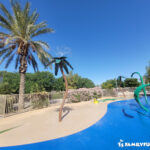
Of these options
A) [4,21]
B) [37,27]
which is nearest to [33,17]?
[37,27]

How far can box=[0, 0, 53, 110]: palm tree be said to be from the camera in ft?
23.8

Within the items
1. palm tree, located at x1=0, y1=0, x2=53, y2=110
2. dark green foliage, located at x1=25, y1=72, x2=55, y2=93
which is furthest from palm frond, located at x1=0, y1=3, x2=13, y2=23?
dark green foliage, located at x1=25, y1=72, x2=55, y2=93

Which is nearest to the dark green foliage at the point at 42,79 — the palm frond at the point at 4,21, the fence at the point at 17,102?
the fence at the point at 17,102

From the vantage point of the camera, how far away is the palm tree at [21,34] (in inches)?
286

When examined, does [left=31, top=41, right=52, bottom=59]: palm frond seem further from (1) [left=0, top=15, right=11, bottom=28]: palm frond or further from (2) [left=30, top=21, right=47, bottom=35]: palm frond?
(1) [left=0, top=15, right=11, bottom=28]: palm frond

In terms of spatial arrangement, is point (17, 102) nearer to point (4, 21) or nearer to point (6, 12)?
point (4, 21)

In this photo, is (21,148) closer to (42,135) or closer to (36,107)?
(42,135)

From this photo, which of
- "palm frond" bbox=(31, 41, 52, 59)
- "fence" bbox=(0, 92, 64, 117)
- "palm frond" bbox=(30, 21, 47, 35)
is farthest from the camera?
"palm frond" bbox=(31, 41, 52, 59)

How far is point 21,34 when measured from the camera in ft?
25.0

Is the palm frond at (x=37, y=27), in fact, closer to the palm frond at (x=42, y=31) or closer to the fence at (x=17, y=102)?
the palm frond at (x=42, y=31)

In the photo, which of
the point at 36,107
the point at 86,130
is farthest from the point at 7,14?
the point at 86,130

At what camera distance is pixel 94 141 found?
134 inches

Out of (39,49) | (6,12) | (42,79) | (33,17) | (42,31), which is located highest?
(33,17)

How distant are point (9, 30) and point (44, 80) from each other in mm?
16096
